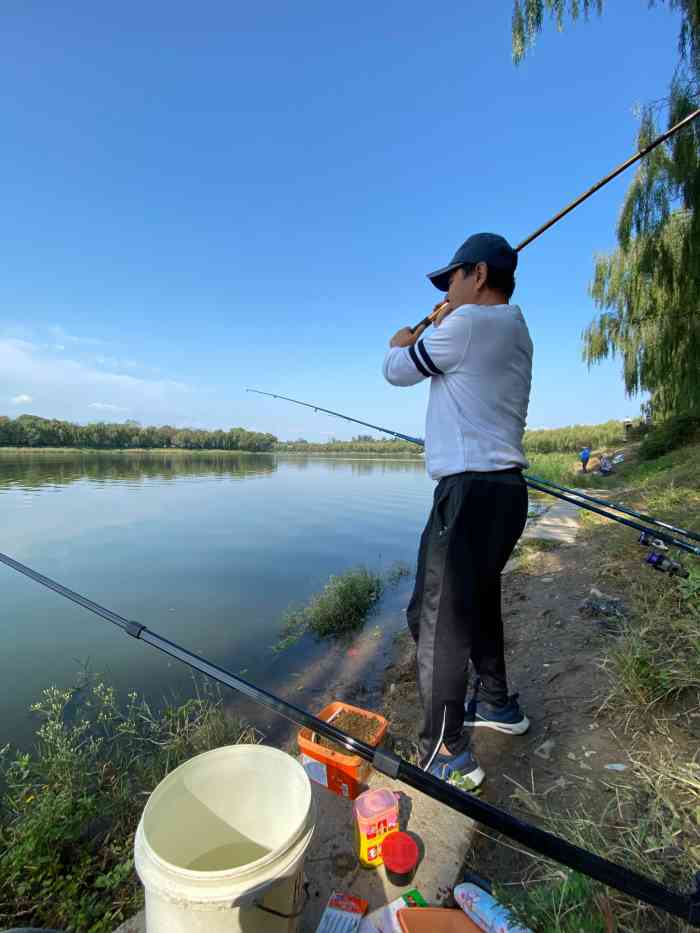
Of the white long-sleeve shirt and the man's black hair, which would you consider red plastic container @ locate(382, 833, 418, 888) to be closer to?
the white long-sleeve shirt

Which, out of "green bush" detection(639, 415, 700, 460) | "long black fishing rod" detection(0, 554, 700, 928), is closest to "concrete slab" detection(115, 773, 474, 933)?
"long black fishing rod" detection(0, 554, 700, 928)

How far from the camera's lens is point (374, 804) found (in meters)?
1.82

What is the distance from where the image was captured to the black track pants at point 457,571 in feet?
5.92

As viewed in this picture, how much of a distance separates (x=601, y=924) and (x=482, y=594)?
101cm

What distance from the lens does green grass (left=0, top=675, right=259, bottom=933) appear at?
196cm

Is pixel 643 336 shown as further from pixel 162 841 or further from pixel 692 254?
pixel 162 841

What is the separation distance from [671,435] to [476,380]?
18.6 meters

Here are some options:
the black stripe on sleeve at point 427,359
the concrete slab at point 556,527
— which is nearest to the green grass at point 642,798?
the black stripe on sleeve at point 427,359

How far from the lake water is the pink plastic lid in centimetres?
313

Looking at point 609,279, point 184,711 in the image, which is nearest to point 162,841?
point 184,711

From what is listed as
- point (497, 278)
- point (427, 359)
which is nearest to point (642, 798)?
point (427, 359)

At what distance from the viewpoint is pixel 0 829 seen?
2428 millimetres

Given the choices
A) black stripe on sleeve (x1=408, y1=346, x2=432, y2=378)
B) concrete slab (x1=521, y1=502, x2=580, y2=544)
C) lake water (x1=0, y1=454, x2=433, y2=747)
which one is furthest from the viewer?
concrete slab (x1=521, y1=502, x2=580, y2=544)

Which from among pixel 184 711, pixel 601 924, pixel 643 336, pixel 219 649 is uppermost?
pixel 643 336
